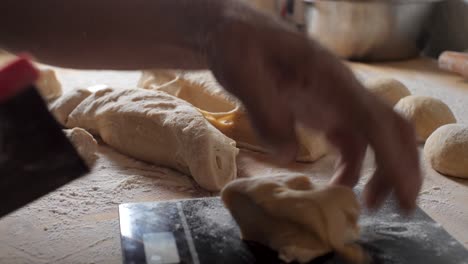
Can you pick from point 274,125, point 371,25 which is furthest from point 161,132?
point 371,25

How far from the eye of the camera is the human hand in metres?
0.70

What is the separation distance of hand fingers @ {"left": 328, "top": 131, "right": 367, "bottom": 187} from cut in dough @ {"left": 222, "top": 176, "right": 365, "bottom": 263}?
0.03 m

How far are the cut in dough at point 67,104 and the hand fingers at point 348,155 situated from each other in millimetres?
846

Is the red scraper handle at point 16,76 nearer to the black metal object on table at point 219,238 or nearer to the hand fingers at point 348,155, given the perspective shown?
the black metal object on table at point 219,238

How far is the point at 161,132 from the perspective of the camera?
A: 127 centimetres

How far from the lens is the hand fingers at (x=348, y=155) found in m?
0.87

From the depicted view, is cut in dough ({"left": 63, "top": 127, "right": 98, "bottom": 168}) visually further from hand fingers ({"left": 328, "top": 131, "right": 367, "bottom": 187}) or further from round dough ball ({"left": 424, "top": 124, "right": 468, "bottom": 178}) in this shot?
round dough ball ({"left": 424, "top": 124, "right": 468, "bottom": 178})

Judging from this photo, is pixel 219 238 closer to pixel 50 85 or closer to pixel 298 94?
pixel 298 94

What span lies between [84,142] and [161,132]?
6.9 inches

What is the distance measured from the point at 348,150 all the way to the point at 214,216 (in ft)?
0.88

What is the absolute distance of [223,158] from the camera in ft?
4.00

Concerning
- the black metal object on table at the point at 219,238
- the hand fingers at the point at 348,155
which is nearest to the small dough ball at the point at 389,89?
Result: the black metal object on table at the point at 219,238

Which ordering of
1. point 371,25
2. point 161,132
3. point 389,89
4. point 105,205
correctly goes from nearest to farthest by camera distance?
1. point 105,205
2. point 161,132
3. point 389,89
4. point 371,25

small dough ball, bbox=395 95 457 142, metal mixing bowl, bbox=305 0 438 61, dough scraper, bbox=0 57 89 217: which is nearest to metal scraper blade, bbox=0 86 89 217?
dough scraper, bbox=0 57 89 217
